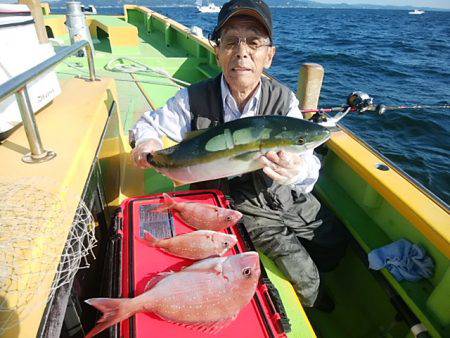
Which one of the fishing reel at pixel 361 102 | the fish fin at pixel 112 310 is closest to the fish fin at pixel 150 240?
the fish fin at pixel 112 310

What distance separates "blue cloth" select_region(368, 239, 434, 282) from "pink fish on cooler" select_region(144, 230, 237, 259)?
1364mm

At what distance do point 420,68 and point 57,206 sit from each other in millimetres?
20672

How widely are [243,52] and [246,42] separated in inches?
3.5

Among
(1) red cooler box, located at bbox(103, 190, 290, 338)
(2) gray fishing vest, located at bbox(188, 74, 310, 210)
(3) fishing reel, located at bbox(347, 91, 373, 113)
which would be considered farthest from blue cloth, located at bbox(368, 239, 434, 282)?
(3) fishing reel, located at bbox(347, 91, 373, 113)

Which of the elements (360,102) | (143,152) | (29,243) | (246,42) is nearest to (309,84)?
(360,102)

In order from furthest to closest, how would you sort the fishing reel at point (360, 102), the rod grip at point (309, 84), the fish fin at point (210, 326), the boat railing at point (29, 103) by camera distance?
1. the rod grip at point (309, 84)
2. the fishing reel at point (360, 102)
3. the fish fin at point (210, 326)
4. the boat railing at point (29, 103)

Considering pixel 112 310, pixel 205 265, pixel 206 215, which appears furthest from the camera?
pixel 206 215

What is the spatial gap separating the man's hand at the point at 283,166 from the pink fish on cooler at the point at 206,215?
403 mm

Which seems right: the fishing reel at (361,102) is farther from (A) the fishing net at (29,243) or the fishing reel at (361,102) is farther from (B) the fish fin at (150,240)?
(A) the fishing net at (29,243)

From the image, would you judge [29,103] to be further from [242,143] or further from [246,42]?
[246,42]

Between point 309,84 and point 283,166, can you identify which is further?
point 309,84

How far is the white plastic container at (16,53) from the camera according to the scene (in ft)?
6.42

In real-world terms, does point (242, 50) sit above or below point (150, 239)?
above

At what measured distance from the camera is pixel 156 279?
1.77 metres
